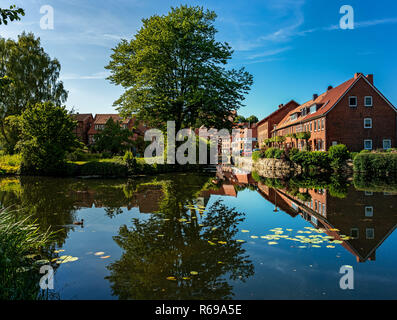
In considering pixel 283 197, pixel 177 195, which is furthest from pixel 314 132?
pixel 177 195

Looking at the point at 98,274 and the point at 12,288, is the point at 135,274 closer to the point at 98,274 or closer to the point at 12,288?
the point at 98,274

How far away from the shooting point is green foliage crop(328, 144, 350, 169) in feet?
94.2

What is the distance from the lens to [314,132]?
135 feet

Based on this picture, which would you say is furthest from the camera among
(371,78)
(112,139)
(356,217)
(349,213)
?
(112,139)

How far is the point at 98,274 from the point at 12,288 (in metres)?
1.38

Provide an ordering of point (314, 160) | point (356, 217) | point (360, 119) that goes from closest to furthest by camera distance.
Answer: point (356, 217) → point (314, 160) → point (360, 119)

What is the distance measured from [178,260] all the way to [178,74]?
2348cm

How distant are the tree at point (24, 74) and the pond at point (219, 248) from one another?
32.8 metres

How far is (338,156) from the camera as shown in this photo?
1134 inches

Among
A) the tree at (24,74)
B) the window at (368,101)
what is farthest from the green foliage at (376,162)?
the tree at (24,74)

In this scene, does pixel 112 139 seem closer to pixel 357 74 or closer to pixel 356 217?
pixel 357 74

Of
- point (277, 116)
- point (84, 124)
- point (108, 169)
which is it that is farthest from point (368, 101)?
point (84, 124)

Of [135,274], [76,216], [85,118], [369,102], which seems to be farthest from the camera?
[85,118]

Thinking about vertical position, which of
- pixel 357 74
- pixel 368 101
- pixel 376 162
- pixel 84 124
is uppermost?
pixel 357 74
